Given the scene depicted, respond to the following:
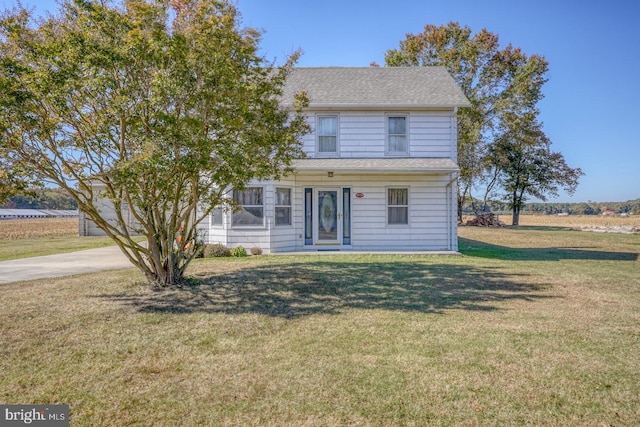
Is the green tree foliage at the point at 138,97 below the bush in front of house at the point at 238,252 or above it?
above

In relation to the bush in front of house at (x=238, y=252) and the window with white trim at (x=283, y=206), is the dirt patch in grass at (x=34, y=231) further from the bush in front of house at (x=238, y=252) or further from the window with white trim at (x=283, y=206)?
the window with white trim at (x=283, y=206)

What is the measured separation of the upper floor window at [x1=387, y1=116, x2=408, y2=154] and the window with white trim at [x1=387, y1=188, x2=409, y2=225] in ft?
5.07

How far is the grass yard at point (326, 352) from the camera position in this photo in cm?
326

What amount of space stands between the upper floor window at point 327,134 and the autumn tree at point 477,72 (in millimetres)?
18043

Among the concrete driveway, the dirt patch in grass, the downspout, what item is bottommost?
the concrete driveway

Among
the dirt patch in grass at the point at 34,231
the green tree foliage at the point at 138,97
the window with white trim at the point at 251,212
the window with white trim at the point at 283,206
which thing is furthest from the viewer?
the dirt patch in grass at the point at 34,231

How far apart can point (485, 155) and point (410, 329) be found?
3113cm

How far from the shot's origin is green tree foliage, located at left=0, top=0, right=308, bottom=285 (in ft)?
20.3

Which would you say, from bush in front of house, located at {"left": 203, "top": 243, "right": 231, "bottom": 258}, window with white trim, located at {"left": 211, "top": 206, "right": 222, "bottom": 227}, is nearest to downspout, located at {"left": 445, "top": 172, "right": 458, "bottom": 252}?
bush in front of house, located at {"left": 203, "top": 243, "right": 231, "bottom": 258}

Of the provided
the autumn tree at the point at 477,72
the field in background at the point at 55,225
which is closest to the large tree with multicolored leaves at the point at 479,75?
the autumn tree at the point at 477,72

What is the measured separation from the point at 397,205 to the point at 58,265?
11.3 metres

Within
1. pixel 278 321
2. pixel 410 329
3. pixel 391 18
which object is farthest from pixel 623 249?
pixel 278 321

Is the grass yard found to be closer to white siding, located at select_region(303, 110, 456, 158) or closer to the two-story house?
the two-story house

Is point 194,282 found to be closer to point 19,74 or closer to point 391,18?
point 19,74
